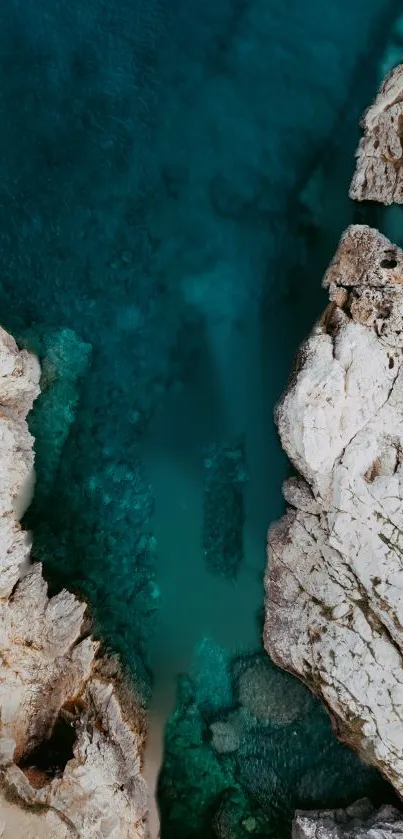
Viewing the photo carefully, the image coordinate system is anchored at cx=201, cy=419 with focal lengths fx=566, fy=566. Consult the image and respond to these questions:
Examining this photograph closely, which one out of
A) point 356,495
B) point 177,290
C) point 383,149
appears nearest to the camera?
point 356,495

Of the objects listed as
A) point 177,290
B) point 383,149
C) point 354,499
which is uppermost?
point 383,149

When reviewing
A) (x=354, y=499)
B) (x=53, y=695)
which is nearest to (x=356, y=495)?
(x=354, y=499)

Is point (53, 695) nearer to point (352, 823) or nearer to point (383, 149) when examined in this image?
point (352, 823)

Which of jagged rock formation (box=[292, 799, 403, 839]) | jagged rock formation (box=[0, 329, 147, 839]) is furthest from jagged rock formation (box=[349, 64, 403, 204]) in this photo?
jagged rock formation (box=[292, 799, 403, 839])

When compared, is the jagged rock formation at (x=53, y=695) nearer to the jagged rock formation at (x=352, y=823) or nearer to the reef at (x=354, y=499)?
the jagged rock formation at (x=352, y=823)

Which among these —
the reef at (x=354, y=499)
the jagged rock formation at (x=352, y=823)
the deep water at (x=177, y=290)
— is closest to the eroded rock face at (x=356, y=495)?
the reef at (x=354, y=499)

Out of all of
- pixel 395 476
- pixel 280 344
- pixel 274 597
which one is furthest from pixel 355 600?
pixel 280 344
